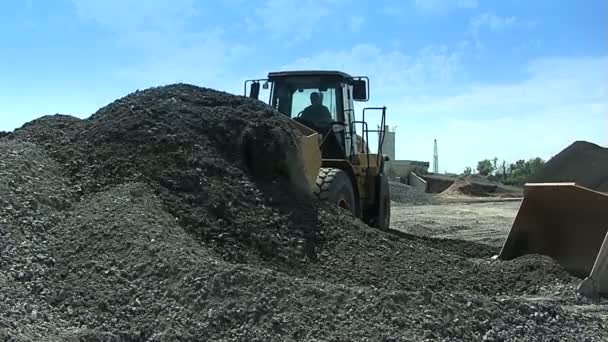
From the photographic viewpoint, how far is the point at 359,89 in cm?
1075

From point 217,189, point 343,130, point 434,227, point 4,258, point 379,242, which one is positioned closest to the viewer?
point 4,258

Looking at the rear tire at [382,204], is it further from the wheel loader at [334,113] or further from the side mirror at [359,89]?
the side mirror at [359,89]

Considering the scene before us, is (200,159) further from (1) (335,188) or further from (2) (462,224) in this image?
(2) (462,224)

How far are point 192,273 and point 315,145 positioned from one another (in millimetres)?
3972

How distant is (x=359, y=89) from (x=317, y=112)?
0.77m

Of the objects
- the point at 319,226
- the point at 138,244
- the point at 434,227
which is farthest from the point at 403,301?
the point at 434,227

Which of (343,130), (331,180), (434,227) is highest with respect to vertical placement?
(343,130)

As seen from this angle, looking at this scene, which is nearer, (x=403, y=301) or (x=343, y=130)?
(x=403, y=301)

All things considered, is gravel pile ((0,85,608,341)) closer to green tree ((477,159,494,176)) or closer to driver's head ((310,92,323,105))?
driver's head ((310,92,323,105))

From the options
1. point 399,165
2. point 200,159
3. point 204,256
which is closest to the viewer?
point 204,256

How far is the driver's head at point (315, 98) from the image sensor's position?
34.7 feet

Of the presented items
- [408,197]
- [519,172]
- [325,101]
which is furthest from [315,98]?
[519,172]

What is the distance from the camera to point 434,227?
1571 centimetres

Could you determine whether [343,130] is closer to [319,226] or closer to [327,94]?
[327,94]
